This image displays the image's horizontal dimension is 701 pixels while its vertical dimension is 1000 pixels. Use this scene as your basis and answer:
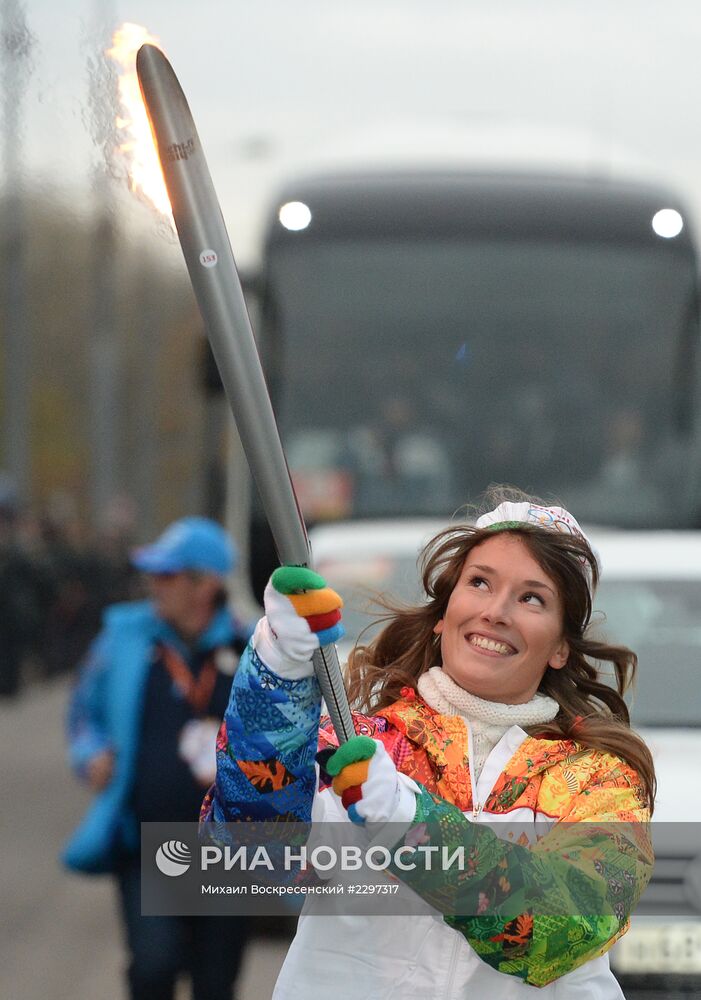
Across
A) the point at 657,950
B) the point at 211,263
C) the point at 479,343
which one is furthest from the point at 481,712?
the point at 479,343

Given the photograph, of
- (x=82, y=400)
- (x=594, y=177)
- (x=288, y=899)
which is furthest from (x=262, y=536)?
(x=82, y=400)

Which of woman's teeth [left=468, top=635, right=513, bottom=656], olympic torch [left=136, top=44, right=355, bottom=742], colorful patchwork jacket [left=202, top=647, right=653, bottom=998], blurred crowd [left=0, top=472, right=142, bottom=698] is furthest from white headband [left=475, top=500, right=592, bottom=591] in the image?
blurred crowd [left=0, top=472, right=142, bottom=698]

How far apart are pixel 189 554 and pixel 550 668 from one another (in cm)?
202

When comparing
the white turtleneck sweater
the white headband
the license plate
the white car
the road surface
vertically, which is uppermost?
the white headband

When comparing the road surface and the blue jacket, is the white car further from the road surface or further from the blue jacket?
the road surface

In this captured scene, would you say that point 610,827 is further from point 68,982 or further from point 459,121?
point 459,121

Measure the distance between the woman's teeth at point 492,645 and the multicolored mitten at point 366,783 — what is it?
332 mm

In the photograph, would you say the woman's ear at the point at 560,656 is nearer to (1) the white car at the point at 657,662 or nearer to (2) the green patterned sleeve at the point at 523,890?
(1) the white car at the point at 657,662

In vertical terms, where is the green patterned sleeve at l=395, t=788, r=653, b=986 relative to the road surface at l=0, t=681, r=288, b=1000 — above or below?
above

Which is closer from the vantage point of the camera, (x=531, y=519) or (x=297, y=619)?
(x=297, y=619)

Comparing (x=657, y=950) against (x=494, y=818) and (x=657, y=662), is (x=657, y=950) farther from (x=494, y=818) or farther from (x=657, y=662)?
(x=494, y=818)

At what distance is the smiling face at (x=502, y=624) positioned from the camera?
2064 millimetres

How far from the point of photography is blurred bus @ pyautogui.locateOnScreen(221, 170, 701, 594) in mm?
8500

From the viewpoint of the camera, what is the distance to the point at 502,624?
207 cm
